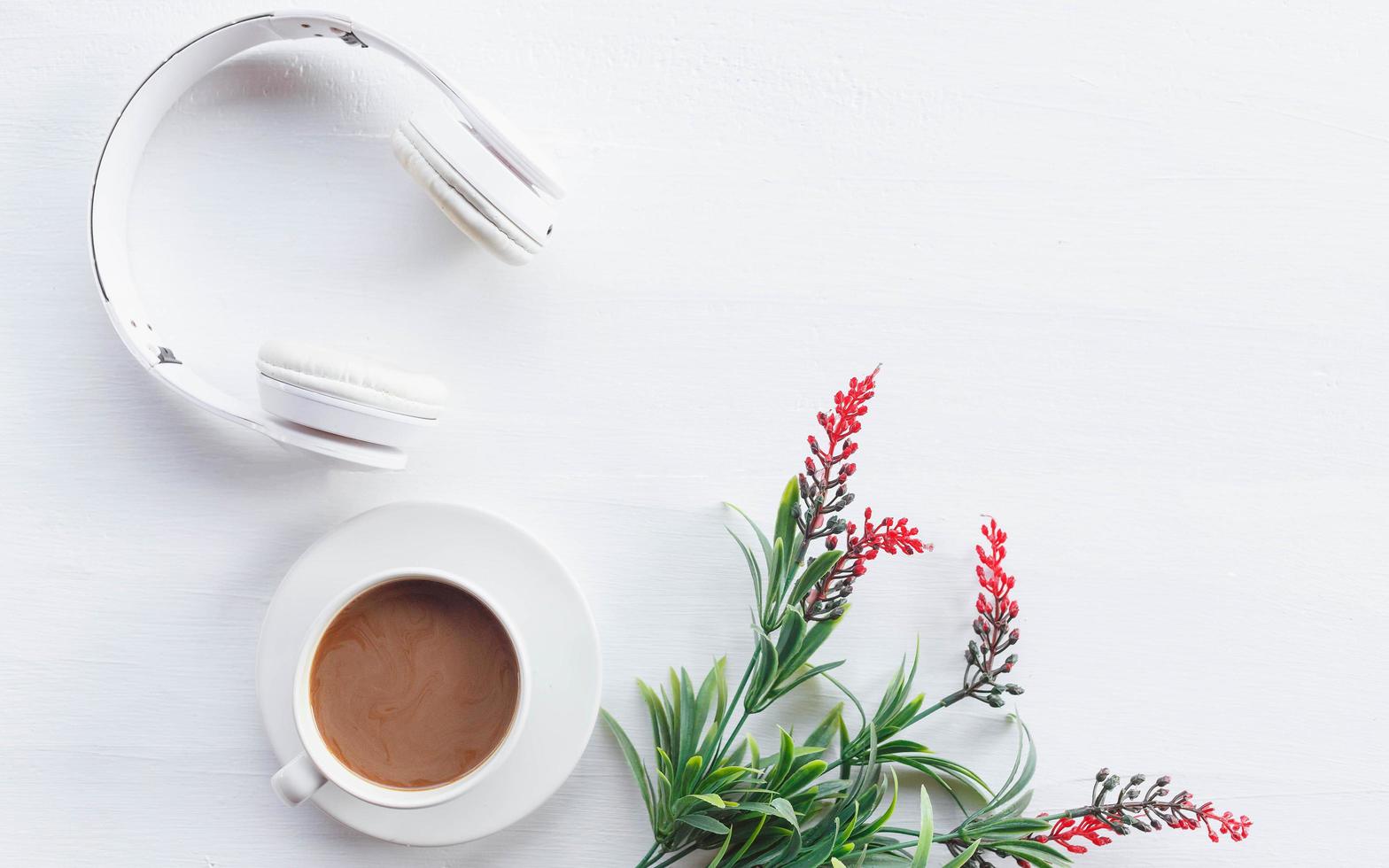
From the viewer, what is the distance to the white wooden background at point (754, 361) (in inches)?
37.3

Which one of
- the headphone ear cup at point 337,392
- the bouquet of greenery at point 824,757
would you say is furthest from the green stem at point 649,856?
the headphone ear cup at point 337,392

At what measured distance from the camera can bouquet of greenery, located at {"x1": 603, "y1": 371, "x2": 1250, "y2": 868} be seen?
0.86 metres

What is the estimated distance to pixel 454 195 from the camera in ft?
2.84

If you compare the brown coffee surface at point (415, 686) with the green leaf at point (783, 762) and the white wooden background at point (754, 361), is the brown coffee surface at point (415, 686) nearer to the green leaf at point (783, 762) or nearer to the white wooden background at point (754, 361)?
the white wooden background at point (754, 361)

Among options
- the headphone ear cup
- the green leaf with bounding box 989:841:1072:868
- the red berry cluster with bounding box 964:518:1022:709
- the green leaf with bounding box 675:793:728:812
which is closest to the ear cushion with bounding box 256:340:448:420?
the headphone ear cup

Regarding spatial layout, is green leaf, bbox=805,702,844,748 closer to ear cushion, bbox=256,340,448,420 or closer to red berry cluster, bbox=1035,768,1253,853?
red berry cluster, bbox=1035,768,1253,853

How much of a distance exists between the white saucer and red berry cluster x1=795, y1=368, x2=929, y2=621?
0.22 meters

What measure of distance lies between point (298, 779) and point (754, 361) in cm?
56

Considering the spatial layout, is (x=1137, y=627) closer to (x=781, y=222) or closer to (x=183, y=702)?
(x=781, y=222)

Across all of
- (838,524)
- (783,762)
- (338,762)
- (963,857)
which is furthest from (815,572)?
(338,762)

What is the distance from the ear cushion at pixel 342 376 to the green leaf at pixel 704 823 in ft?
1.43

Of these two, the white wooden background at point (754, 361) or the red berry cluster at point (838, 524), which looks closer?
the red berry cluster at point (838, 524)

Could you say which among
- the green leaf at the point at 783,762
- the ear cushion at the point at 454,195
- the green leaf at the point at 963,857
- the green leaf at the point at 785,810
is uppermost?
the ear cushion at the point at 454,195

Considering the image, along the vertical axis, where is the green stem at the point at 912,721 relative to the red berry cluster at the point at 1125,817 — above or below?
below
